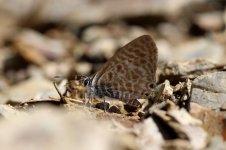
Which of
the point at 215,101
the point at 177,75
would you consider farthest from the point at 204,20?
the point at 215,101

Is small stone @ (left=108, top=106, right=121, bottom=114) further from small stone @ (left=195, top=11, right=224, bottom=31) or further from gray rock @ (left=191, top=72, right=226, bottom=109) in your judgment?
small stone @ (left=195, top=11, right=224, bottom=31)

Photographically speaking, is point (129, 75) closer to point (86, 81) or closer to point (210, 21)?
point (86, 81)

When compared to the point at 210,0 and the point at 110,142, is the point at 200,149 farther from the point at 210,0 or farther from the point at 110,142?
the point at 210,0

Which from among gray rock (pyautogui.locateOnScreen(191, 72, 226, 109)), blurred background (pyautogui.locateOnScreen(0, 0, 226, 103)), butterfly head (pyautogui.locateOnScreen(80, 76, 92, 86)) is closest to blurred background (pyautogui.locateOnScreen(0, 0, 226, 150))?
blurred background (pyautogui.locateOnScreen(0, 0, 226, 103))

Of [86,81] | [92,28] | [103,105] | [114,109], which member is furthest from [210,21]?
[114,109]

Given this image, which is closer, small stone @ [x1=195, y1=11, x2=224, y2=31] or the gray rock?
the gray rock

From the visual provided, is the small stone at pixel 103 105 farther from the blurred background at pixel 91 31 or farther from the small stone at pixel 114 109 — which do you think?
the blurred background at pixel 91 31

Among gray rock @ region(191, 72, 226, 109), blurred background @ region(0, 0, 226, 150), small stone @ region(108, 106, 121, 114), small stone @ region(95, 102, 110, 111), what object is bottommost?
small stone @ region(108, 106, 121, 114)
